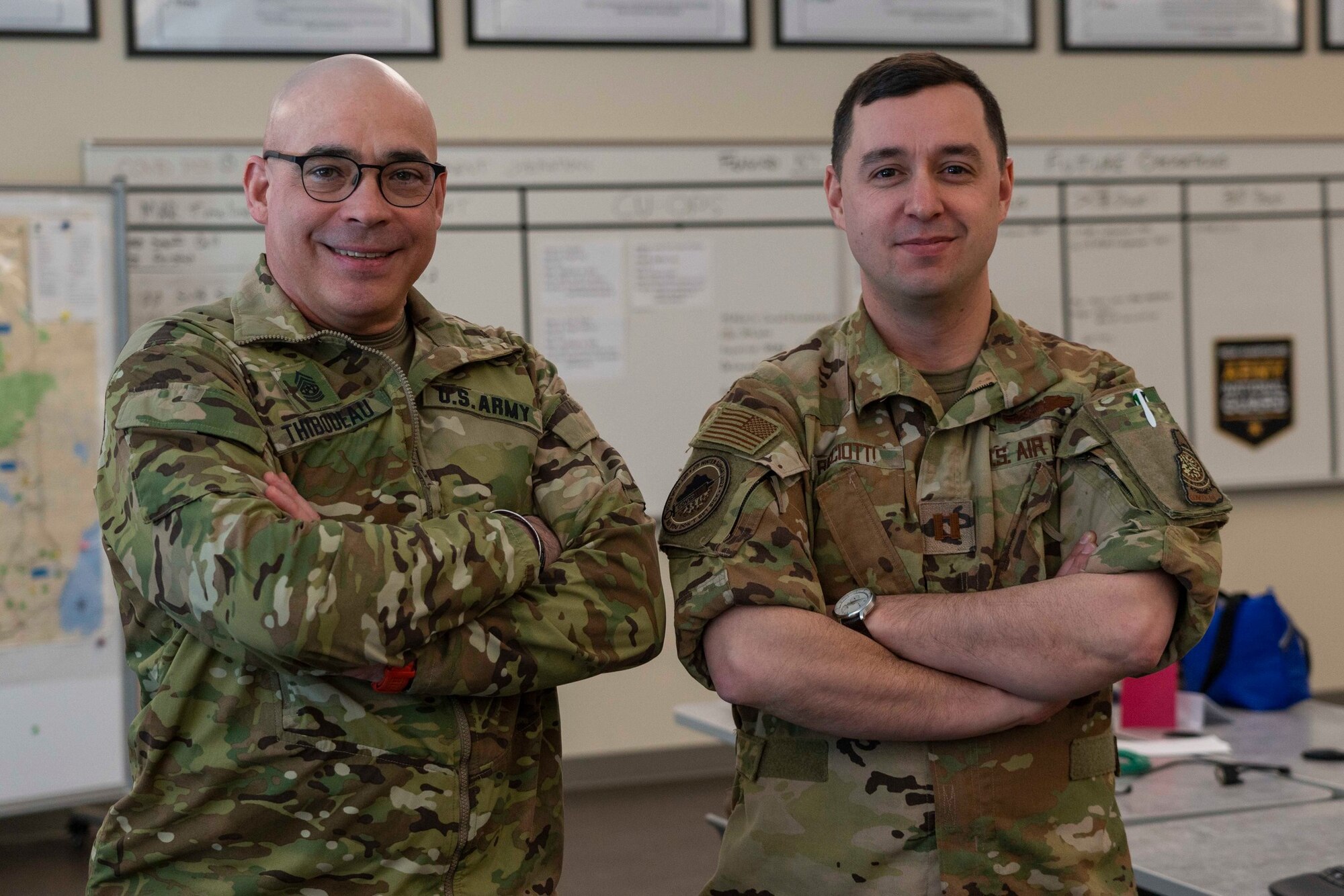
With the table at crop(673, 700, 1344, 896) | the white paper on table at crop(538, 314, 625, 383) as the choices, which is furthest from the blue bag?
the white paper on table at crop(538, 314, 625, 383)

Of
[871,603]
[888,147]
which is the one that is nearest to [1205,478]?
[871,603]

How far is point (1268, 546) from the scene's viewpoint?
5.17 m

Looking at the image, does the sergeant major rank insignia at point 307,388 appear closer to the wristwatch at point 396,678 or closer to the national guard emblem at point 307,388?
the national guard emblem at point 307,388

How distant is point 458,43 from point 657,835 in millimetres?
2761

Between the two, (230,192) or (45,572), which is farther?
(230,192)

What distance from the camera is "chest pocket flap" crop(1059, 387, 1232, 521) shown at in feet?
5.51

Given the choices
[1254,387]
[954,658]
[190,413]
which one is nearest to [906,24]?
[1254,387]

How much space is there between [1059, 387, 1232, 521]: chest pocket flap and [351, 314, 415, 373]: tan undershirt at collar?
88cm

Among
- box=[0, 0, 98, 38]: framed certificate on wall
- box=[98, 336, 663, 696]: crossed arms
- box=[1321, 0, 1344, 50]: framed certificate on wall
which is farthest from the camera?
box=[1321, 0, 1344, 50]: framed certificate on wall

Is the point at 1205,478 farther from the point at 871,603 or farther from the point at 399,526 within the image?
the point at 399,526

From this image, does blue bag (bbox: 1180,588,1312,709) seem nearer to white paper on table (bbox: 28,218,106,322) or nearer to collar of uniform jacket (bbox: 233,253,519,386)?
collar of uniform jacket (bbox: 233,253,519,386)

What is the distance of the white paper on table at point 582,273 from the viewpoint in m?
4.58

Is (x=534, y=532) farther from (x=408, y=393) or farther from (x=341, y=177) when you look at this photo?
(x=341, y=177)

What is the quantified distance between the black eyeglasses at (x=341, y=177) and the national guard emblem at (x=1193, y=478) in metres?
1.05
